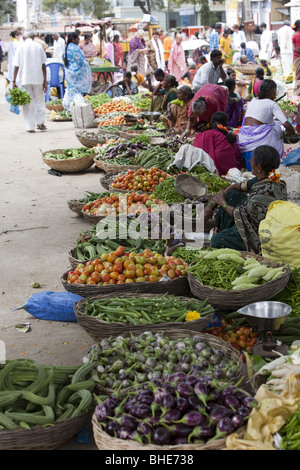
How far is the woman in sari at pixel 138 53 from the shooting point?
18125 millimetres

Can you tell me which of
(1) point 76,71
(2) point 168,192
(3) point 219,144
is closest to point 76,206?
(2) point 168,192

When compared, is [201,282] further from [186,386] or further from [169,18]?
[169,18]

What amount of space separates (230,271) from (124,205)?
222 centimetres

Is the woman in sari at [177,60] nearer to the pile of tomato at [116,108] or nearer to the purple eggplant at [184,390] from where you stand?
the pile of tomato at [116,108]

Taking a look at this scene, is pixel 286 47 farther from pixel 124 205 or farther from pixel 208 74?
pixel 124 205

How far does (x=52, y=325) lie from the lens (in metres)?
4.29

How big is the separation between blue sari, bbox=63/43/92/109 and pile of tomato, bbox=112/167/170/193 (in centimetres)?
855

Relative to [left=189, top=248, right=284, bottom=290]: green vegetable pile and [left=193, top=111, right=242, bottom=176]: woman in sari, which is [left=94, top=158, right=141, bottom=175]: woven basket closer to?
[left=193, top=111, right=242, bottom=176]: woman in sari

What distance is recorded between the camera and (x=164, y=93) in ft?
38.8

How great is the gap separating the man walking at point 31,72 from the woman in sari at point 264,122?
22.4ft

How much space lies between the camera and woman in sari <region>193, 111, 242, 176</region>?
7320mm

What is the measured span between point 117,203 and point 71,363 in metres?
2.66

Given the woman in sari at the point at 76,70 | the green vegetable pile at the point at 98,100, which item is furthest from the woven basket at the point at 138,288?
the woman in sari at the point at 76,70
